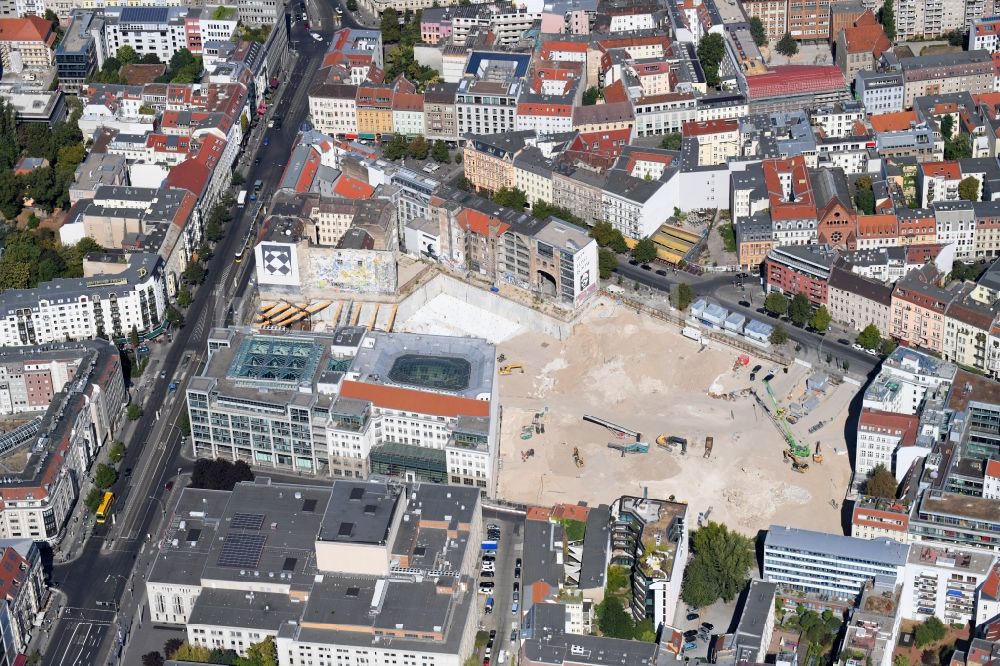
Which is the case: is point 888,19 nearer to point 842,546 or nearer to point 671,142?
point 671,142

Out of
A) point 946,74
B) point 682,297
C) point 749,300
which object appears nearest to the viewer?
point 682,297

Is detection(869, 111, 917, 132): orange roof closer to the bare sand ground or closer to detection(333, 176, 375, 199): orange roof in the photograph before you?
the bare sand ground

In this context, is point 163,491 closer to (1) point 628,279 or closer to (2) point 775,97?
(1) point 628,279

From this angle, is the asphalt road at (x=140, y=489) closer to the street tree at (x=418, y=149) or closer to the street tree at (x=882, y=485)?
the street tree at (x=418, y=149)

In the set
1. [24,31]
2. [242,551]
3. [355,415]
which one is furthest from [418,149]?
[242,551]

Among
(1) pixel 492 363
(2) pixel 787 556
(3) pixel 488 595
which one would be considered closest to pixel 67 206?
(1) pixel 492 363

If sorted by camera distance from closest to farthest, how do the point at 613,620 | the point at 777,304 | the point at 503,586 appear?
the point at 613,620
the point at 503,586
the point at 777,304
